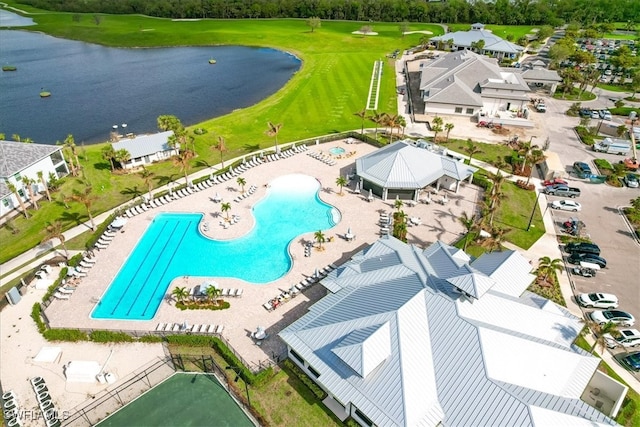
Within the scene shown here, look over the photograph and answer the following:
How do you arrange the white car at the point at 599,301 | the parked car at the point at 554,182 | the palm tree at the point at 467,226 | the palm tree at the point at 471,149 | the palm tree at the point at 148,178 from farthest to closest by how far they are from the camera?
the palm tree at the point at 471,149 → the parked car at the point at 554,182 → the palm tree at the point at 148,178 → the palm tree at the point at 467,226 → the white car at the point at 599,301

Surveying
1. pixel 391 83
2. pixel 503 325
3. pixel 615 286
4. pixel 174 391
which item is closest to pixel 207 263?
pixel 174 391

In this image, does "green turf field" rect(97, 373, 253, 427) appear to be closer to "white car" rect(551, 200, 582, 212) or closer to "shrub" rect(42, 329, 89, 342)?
"shrub" rect(42, 329, 89, 342)

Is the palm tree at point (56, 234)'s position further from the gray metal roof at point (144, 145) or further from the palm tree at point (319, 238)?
the palm tree at point (319, 238)

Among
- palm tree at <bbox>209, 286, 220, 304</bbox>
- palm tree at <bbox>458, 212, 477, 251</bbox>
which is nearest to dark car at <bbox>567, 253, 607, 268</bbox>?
palm tree at <bbox>458, 212, 477, 251</bbox>

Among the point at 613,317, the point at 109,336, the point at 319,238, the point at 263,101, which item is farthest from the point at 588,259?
the point at 263,101

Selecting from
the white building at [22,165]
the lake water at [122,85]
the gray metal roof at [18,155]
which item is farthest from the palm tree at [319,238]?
the lake water at [122,85]
